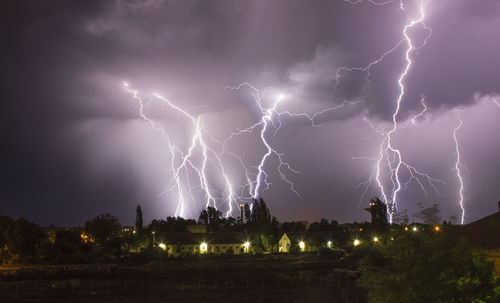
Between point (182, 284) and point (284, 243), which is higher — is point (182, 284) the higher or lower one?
the lower one

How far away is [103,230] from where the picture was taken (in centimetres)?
5981

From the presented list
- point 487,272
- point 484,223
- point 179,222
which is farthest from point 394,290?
point 179,222

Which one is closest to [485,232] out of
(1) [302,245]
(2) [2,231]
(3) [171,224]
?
(1) [302,245]

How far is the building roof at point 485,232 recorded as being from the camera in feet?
61.1

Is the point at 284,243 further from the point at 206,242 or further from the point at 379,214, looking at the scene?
the point at 379,214

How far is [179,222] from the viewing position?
97.5m

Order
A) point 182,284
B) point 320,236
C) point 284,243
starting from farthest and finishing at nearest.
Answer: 1. point 284,243
2. point 320,236
3. point 182,284

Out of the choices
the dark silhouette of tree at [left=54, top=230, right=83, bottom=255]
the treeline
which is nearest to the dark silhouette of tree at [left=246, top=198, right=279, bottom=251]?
the treeline

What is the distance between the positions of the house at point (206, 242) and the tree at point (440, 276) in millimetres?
51211

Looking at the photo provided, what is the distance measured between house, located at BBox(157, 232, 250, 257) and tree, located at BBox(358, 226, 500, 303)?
51211 millimetres

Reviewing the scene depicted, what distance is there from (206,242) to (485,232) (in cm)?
4811

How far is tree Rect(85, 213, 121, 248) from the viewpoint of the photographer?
195ft

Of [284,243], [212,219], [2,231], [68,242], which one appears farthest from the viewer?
[212,219]

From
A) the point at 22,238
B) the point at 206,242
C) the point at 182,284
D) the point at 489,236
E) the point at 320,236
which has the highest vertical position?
the point at 22,238
